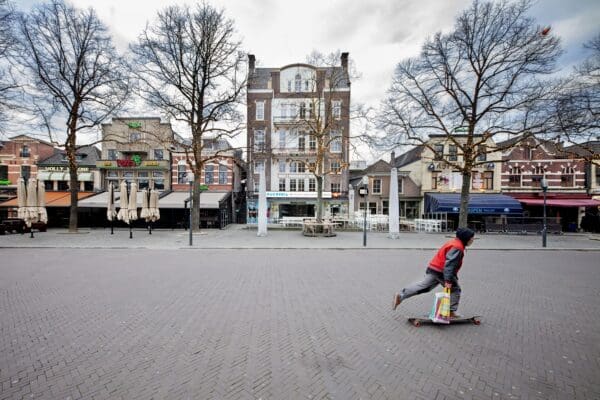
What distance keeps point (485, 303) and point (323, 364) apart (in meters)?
4.29

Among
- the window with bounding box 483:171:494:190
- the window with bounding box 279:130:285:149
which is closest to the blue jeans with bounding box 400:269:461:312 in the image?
the window with bounding box 279:130:285:149

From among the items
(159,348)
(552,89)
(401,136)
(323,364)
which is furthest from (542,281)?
(552,89)

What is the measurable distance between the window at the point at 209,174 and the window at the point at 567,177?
3398cm

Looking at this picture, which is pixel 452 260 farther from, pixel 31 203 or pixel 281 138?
pixel 281 138

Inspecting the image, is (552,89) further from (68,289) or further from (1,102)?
(1,102)

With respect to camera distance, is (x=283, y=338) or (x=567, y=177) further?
(x=567, y=177)

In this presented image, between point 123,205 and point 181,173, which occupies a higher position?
point 181,173

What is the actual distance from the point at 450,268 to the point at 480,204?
22.6 m

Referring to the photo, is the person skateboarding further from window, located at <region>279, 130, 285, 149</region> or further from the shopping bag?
window, located at <region>279, 130, 285, 149</region>

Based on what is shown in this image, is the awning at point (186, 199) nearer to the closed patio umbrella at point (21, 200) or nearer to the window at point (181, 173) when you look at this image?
the window at point (181, 173)

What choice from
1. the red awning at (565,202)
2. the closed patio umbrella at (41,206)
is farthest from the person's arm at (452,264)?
the red awning at (565,202)

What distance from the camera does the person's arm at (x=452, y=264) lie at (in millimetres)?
4012

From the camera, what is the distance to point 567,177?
76.3 feet

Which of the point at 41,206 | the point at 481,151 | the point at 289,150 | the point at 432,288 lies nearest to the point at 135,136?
the point at 41,206
